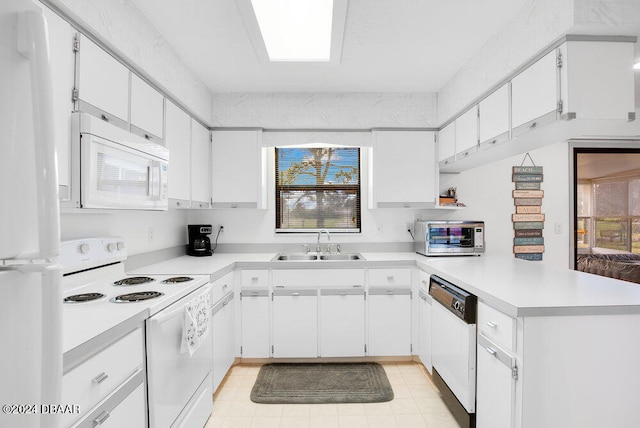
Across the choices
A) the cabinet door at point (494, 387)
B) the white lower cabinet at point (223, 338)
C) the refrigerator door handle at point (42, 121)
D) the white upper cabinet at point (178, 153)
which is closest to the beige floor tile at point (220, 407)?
the white lower cabinet at point (223, 338)

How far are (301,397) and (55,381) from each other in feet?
6.40

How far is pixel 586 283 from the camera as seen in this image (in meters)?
1.76

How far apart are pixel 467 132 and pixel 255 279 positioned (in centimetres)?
208

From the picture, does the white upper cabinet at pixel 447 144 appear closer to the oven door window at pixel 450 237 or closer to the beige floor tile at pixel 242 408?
the oven door window at pixel 450 237

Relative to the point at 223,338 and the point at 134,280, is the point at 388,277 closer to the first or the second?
the point at 223,338

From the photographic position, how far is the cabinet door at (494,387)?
1445 millimetres

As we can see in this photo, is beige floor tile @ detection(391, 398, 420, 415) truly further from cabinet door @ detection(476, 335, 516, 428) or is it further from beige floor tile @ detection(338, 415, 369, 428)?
cabinet door @ detection(476, 335, 516, 428)

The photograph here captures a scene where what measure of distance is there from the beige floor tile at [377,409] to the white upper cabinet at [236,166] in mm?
1880

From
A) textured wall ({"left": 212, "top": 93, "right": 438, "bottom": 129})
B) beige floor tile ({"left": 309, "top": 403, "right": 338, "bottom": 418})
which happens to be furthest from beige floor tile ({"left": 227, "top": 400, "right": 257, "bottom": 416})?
textured wall ({"left": 212, "top": 93, "right": 438, "bottom": 129})

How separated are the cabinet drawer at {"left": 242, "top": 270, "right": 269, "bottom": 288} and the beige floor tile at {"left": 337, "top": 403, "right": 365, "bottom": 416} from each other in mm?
1064

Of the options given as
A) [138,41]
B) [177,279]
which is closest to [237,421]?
[177,279]

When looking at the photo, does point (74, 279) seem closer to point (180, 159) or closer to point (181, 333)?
point (181, 333)

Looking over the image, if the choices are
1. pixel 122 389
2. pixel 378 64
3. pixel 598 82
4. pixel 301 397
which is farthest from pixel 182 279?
pixel 598 82

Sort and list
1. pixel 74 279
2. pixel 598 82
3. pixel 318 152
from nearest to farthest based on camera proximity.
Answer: pixel 598 82 < pixel 74 279 < pixel 318 152
